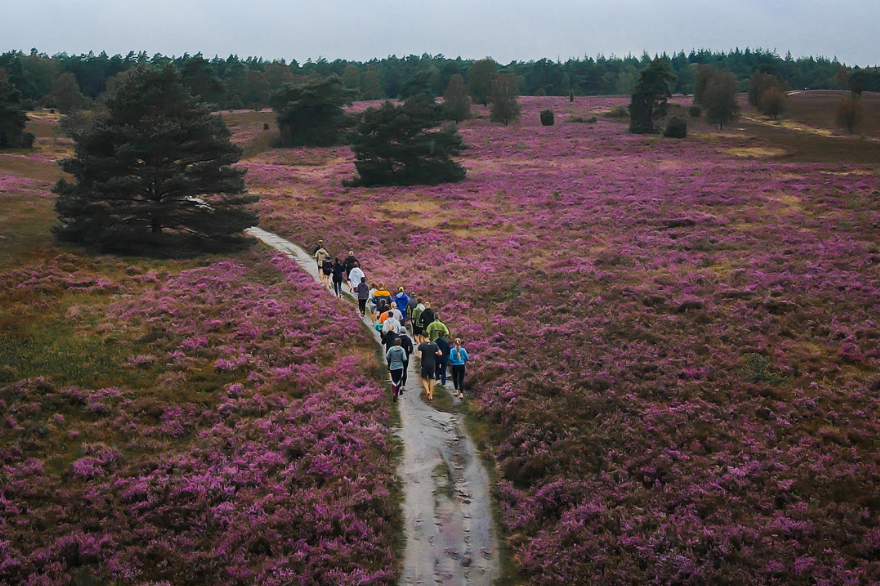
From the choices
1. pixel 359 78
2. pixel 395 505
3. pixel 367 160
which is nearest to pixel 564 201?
pixel 367 160

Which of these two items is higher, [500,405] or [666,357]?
[666,357]

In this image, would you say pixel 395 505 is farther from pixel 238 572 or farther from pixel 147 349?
pixel 147 349

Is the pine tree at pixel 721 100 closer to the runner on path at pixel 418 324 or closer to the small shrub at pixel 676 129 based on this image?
the small shrub at pixel 676 129

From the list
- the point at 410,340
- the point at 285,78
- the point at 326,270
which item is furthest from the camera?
the point at 285,78

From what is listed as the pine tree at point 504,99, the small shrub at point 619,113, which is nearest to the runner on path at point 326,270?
the pine tree at point 504,99

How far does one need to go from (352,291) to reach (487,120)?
80047 millimetres

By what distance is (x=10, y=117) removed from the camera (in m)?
72.9

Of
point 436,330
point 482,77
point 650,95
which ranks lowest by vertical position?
point 436,330

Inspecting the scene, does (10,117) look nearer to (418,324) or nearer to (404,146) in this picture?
(404,146)

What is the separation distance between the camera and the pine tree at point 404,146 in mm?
63344

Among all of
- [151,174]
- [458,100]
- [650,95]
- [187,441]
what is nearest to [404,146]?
[151,174]

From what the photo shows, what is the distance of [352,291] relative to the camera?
32.3 meters

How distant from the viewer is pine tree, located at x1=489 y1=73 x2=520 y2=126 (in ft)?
320

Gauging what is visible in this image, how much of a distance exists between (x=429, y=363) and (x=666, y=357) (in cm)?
846
